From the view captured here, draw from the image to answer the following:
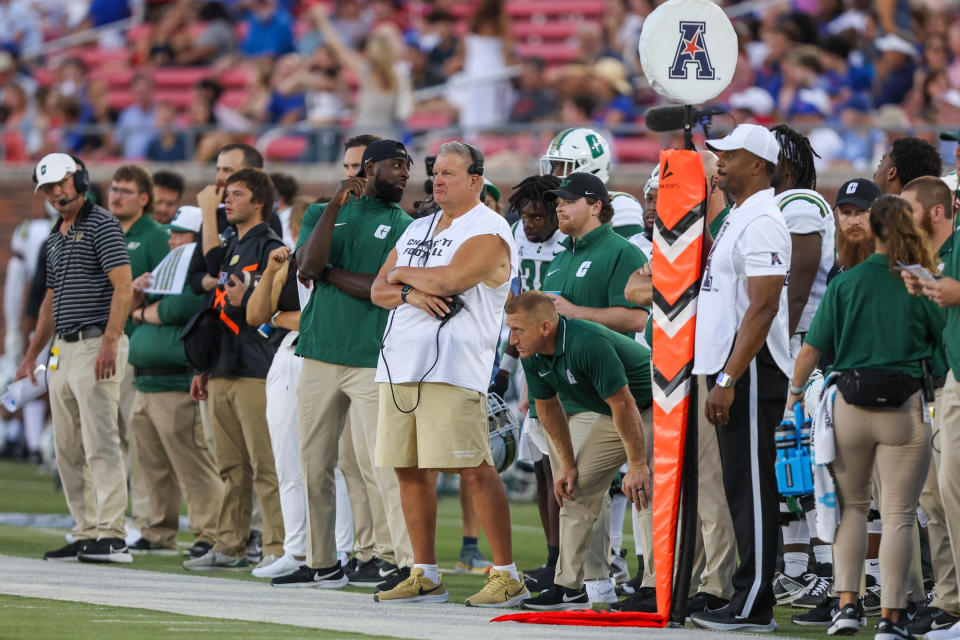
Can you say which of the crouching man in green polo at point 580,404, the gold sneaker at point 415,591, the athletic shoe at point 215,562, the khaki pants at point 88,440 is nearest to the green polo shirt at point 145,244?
the khaki pants at point 88,440

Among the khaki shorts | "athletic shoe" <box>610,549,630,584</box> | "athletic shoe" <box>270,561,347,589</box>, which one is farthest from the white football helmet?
the khaki shorts

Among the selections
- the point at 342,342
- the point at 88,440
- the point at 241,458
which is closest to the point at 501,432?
the point at 342,342

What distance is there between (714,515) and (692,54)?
221 cm

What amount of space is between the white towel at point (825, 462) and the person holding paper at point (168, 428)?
470 centimetres

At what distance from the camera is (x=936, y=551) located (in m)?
7.65

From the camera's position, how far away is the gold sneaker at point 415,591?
820 centimetres

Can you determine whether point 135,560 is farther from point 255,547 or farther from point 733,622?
point 733,622

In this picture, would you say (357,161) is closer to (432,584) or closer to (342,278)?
(342,278)

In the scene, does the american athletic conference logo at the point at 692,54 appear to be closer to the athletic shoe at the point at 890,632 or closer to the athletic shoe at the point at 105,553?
the athletic shoe at the point at 890,632

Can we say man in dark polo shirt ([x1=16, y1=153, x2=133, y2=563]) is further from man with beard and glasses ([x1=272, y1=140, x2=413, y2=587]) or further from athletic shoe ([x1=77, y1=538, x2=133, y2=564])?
man with beard and glasses ([x1=272, y1=140, x2=413, y2=587])

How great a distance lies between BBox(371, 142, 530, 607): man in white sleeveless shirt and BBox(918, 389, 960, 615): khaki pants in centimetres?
202

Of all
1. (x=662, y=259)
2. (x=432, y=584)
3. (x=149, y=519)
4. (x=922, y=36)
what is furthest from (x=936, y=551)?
(x=922, y=36)

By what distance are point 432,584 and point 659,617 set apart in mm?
1411

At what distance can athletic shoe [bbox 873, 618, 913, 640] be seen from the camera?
6684mm
